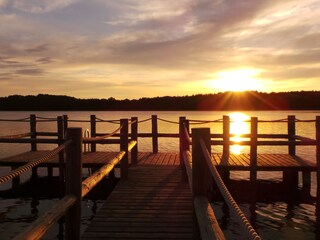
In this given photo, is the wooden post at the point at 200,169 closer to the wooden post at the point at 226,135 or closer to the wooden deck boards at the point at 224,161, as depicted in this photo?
the wooden deck boards at the point at 224,161

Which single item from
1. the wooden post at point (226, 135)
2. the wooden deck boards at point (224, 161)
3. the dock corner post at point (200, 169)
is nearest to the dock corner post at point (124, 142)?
the wooden deck boards at point (224, 161)

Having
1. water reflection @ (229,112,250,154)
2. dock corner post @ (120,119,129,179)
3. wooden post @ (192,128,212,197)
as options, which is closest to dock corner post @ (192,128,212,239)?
wooden post @ (192,128,212,197)

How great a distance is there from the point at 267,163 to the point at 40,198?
8.49 metres

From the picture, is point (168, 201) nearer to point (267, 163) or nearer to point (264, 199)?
point (267, 163)

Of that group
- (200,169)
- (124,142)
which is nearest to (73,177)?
(200,169)

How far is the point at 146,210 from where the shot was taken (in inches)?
295

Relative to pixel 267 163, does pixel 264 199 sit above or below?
below

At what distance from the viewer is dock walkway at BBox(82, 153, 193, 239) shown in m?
6.38

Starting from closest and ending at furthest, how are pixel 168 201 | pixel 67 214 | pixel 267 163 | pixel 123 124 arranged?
pixel 67 214, pixel 168 201, pixel 123 124, pixel 267 163

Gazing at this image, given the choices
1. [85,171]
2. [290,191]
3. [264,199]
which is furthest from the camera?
[85,171]

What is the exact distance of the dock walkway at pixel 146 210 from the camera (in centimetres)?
638

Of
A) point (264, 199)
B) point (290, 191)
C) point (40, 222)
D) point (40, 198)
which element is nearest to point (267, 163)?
point (264, 199)

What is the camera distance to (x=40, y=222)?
3.42 meters

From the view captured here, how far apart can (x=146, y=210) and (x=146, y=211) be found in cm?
7
